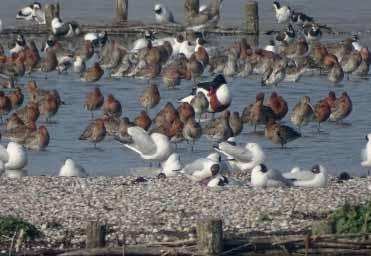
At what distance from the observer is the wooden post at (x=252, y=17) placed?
28.3m

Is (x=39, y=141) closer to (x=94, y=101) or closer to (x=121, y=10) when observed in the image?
(x=94, y=101)

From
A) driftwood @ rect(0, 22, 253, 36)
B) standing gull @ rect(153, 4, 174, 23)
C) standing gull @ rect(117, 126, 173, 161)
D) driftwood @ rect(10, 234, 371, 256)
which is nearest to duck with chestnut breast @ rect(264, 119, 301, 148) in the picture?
standing gull @ rect(117, 126, 173, 161)

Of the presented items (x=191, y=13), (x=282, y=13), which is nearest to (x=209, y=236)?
(x=191, y=13)

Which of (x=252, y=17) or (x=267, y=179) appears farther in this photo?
(x=252, y=17)

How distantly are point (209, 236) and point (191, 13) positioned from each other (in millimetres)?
20888

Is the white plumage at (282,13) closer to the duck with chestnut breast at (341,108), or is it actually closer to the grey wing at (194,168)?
the duck with chestnut breast at (341,108)

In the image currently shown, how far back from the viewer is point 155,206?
12.1 meters

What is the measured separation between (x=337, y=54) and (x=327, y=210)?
1464 cm

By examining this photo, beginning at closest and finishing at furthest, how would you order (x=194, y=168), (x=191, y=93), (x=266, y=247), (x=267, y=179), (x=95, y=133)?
(x=266, y=247)
(x=267, y=179)
(x=194, y=168)
(x=95, y=133)
(x=191, y=93)

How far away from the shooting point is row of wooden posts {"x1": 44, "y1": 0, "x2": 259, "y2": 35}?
93.6ft

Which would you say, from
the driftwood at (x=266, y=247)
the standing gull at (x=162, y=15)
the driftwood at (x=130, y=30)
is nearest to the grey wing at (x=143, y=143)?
the driftwood at (x=266, y=247)

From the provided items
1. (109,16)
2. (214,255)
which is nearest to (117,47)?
(109,16)

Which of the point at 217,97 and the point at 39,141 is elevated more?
the point at 217,97

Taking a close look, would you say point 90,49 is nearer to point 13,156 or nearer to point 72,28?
point 72,28
